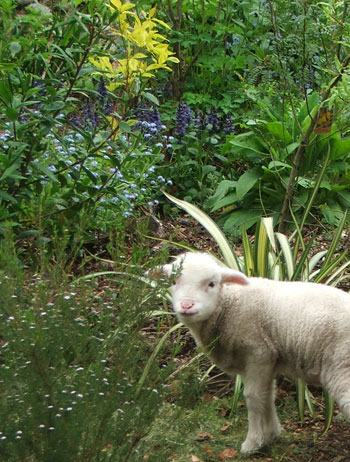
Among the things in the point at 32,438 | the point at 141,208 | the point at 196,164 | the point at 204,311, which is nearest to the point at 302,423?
the point at 204,311

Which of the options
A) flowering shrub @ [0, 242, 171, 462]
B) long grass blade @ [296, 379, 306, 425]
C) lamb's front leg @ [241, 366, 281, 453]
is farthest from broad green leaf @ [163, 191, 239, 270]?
flowering shrub @ [0, 242, 171, 462]

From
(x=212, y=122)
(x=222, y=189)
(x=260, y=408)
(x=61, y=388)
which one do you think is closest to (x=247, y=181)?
(x=222, y=189)

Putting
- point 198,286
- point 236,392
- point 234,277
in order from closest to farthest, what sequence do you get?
point 198,286
point 234,277
point 236,392

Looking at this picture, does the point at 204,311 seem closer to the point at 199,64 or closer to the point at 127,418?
the point at 127,418

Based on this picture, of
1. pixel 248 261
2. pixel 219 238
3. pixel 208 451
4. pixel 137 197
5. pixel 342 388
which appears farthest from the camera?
pixel 137 197

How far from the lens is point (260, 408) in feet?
13.6

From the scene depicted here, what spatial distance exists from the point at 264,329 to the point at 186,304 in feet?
1.46

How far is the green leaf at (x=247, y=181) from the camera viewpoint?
6825 mm

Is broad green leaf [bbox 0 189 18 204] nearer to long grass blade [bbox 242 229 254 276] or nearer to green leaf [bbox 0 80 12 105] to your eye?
green leaf [bbox 0 80 12 105]

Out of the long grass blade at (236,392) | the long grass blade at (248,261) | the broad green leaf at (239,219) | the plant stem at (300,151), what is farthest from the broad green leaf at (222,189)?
the long grass blade at (236,392)

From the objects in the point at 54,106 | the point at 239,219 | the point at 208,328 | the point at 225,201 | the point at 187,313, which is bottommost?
the point at 239,219

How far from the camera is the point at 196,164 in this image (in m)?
7.41

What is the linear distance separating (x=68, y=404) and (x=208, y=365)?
213 centimetres

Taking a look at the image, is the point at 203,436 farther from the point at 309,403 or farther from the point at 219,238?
the point at 219,238
